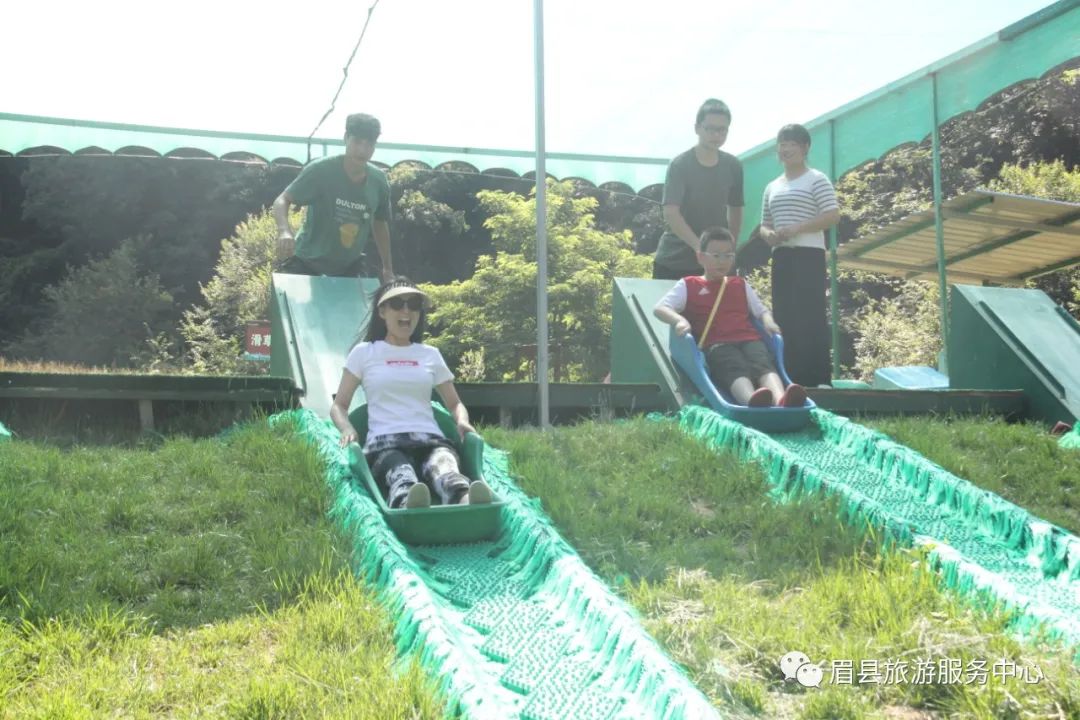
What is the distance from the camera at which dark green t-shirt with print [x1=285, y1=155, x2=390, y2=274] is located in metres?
5.55

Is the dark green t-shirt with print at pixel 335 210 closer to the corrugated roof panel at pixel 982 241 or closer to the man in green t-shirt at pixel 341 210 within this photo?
the man in green t-shirt at pixel 341 210

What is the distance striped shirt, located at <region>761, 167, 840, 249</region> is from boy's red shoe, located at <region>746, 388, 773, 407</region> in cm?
130

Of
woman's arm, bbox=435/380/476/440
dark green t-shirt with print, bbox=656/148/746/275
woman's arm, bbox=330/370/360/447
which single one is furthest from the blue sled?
woman's arm, bbox=330/370/360/447

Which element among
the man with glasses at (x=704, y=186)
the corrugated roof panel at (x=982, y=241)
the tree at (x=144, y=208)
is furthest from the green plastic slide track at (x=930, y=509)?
the tree at (x=144, y=208)

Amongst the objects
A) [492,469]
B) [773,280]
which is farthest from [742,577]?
[773,280]

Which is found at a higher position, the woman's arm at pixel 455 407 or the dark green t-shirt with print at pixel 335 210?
the dark green t-shirt with print at pixel 335 210

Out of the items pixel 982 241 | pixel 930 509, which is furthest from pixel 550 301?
pixel 930 509

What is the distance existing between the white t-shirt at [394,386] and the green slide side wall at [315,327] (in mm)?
834

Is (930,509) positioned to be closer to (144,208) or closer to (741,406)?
(741,406)

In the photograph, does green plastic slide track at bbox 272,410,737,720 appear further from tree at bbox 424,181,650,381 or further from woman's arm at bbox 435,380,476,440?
tree at bbox 424,181,650,381

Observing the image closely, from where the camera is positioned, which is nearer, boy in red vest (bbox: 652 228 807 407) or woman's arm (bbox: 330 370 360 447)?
woman's arm (bbox: 330 370 360 447)

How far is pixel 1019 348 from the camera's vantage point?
233 inches

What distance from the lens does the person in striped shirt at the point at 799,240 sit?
5.57 meters

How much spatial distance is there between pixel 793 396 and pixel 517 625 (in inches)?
91.7
